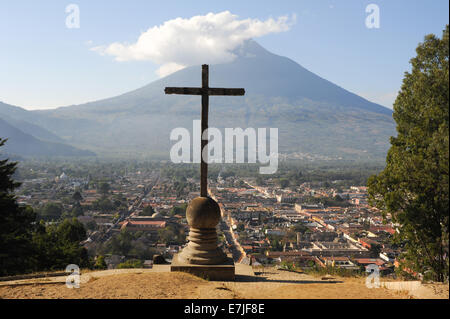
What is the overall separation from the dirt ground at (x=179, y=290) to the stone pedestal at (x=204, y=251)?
10.9 inches

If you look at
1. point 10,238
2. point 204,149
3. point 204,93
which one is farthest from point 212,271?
point 10,238

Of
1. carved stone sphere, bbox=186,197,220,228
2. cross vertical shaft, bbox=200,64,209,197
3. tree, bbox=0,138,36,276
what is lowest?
tree, bbox=0,138,36,276

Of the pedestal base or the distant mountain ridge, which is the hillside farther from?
the pedestal base

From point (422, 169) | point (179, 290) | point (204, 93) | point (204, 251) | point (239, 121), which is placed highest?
point (239, 121)

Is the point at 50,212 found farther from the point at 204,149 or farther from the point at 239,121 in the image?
the point at 239,121

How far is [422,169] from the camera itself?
5.88 metres

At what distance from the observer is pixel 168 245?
21062 mm

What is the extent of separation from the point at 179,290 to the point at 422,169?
3963 millimetres

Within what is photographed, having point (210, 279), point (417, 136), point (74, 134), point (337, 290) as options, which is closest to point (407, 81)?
point (417, 136)

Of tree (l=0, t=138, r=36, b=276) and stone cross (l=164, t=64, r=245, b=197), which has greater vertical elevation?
stone cross (l=164, t=64, r=245, b=197)

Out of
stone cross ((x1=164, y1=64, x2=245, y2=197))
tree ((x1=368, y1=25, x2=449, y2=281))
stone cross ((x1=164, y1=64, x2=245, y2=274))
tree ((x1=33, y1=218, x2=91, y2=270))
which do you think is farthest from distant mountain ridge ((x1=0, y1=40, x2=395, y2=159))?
tree ((x1=368, y1=25, x2=449, y2=281))

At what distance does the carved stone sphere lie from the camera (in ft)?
21.2

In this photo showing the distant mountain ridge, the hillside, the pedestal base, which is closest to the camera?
the pedestal base

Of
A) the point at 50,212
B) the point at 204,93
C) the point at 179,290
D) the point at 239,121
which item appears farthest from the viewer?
the point at 239,121
